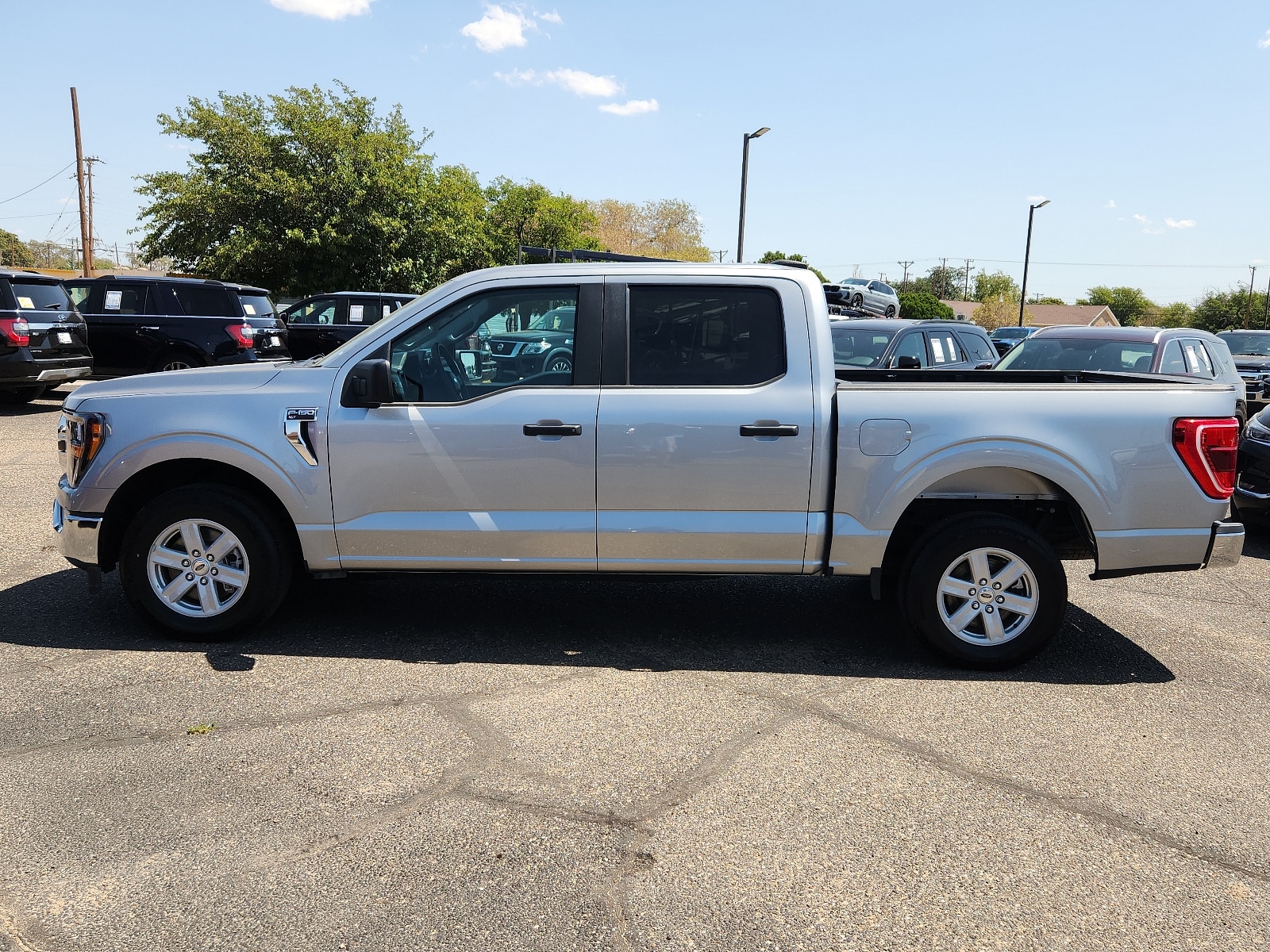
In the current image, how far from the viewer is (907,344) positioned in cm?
1208

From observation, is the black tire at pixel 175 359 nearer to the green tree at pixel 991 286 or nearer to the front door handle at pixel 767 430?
the front door handle at pixel 767 430

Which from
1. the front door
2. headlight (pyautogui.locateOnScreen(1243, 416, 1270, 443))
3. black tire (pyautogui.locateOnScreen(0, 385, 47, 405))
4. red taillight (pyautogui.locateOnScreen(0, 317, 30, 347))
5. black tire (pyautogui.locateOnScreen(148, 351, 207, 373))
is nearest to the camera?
the front door

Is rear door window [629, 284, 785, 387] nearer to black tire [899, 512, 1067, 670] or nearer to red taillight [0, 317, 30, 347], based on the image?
black tire [899, 512, 1067, 670]

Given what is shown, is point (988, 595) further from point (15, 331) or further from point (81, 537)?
point (15, 331)

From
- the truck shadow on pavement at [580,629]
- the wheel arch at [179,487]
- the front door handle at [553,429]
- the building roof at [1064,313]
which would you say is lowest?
the truck shadow on pavement at [580,629]

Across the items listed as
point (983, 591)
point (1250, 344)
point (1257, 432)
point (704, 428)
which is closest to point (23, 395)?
point (704, 428)

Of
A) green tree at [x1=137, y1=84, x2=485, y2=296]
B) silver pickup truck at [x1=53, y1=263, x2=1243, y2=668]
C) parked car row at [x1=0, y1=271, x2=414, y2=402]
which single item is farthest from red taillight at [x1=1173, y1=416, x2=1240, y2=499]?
green tree at [x1=137, y1=84, x2=485, y2=296]

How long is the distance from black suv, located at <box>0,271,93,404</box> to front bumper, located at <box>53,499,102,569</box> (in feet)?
32.4

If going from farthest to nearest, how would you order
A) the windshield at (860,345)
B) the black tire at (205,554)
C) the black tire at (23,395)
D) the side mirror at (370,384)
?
Result: the black tire at (23,395) → the windshield at (860,345) → the black tire at (205,554) → the side mirror at (370,384)

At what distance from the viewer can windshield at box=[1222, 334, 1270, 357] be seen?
18.7 m

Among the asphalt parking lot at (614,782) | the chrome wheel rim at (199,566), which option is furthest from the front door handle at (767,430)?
the chrome wheel rim at (199,566)

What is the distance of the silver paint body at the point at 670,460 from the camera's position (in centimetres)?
478

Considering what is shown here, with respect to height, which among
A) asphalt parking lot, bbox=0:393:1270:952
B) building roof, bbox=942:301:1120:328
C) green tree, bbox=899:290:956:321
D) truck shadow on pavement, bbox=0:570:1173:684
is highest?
building roof, bbox=942:301:1120:328

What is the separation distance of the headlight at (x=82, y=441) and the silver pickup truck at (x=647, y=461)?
15 mm
